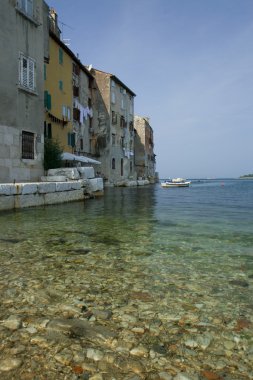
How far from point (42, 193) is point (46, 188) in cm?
42

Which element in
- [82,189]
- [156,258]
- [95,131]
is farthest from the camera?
[95,131]

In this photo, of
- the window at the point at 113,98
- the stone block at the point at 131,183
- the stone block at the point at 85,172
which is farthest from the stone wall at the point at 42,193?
the window at the point at 113,98

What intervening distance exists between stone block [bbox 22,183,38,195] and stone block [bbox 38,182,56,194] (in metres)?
0.29

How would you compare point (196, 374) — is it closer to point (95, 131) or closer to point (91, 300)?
point (91, 300)

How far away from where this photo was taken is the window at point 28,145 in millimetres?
16031

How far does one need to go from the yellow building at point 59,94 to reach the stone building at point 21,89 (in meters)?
6.86

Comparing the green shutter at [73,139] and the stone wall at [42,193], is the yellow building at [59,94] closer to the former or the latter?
the green shutter at [73,139]

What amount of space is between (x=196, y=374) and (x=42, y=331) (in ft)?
4.51

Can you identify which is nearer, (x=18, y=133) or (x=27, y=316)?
(x=27, y=316)

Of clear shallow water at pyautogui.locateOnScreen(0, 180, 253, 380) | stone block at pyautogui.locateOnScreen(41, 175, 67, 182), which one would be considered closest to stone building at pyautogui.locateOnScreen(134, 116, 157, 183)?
stone block at pyautogui.locateOnScreen(41, 175, 67, 182)

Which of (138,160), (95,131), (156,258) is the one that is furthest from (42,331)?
(138,160)

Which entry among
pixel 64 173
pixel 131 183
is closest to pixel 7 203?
pixel 64 173

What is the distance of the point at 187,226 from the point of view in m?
9.32

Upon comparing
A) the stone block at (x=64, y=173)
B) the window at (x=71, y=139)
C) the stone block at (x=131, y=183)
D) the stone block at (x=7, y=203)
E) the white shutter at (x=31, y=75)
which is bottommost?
the stone block at (x=7, y=203)
